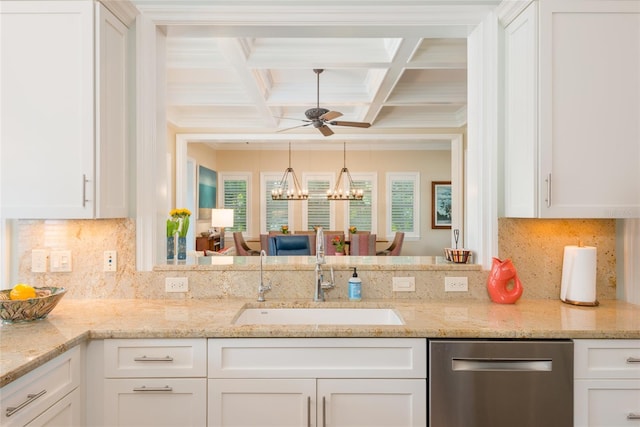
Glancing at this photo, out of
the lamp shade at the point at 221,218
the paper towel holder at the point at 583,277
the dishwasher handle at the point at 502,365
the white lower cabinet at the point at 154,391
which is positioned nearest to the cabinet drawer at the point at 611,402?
the dishwasher handle at the point at 502,365

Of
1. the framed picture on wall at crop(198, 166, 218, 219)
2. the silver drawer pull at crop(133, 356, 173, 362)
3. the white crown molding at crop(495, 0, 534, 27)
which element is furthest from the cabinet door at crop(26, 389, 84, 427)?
the framed picture on wall at crop(198, 166, 218, 219)

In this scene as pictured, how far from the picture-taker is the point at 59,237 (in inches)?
83.0

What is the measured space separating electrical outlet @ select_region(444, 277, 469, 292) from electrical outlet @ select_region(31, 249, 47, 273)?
217 cm

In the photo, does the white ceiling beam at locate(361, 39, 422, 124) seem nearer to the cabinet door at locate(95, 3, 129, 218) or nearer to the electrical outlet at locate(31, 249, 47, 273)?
the cabinet door at locate(95, 3, 129, 218)

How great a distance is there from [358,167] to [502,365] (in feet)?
23.5

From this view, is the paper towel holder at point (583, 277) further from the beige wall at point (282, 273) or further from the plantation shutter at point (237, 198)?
the plantation shutter at point (237, 198)

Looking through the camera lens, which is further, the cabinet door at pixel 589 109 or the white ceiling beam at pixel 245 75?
the white ceiling beam at pixel 245 75

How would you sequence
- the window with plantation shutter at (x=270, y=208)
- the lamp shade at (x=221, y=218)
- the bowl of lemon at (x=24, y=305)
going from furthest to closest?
1. the window with plantation shutter at (x=270, y=208)
2. the lamp shade at (x=221, y=218)
3. the bowl of lemon at (x=24, y=305)

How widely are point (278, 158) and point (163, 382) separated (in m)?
7.27

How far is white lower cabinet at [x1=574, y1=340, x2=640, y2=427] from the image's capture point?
1.58 m

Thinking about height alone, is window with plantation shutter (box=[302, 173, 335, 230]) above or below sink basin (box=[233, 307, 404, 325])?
above

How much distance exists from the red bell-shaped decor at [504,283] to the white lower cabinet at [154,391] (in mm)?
1464

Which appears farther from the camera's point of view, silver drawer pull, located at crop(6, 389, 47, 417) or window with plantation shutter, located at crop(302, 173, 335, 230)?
window with plantation shutter, located at crop(302, 173, 335, 230)

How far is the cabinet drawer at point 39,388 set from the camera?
1203 mm
